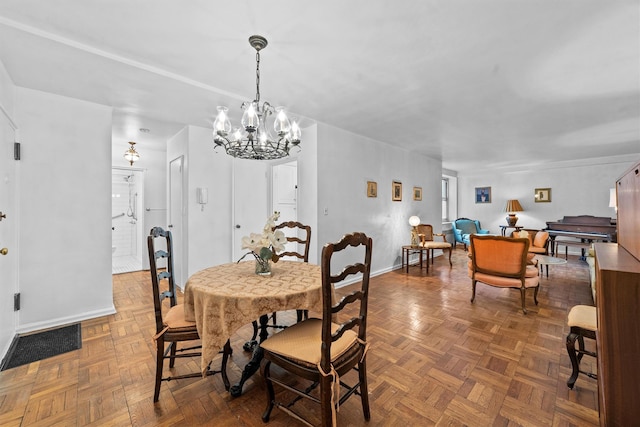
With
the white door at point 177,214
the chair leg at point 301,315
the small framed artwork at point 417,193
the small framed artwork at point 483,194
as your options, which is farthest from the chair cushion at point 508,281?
the small framed artwork at point 483,194

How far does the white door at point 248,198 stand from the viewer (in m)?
4.01

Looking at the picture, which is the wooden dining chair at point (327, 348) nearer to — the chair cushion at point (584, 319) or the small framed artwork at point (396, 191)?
the chair cushion at point (584, 319)

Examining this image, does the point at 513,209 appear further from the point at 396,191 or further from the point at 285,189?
the point at 285,189

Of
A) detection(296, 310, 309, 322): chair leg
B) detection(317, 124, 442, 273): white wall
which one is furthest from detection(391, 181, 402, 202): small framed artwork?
detection(296, 310, 309, 322): chair leg

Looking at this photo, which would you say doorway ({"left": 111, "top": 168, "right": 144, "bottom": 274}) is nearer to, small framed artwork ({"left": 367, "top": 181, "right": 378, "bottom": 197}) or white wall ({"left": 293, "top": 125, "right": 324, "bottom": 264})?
white wall ({"left": 293, "top": 125, "right": 324, "bottom": 264})

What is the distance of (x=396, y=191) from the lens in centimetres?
513

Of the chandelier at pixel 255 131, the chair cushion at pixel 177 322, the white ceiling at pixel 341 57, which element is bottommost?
the chair cushion at pixel 177 322

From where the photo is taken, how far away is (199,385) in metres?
1.79

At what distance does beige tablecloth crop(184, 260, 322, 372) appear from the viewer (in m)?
1.49

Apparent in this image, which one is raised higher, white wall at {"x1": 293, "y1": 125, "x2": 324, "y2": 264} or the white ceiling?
the white ceiling

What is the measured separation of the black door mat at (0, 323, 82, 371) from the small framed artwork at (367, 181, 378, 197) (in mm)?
3914

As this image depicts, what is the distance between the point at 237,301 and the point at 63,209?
254 cm

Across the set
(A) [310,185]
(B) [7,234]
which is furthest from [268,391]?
(A) [310,185]

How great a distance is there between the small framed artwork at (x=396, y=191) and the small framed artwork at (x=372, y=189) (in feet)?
1.81
